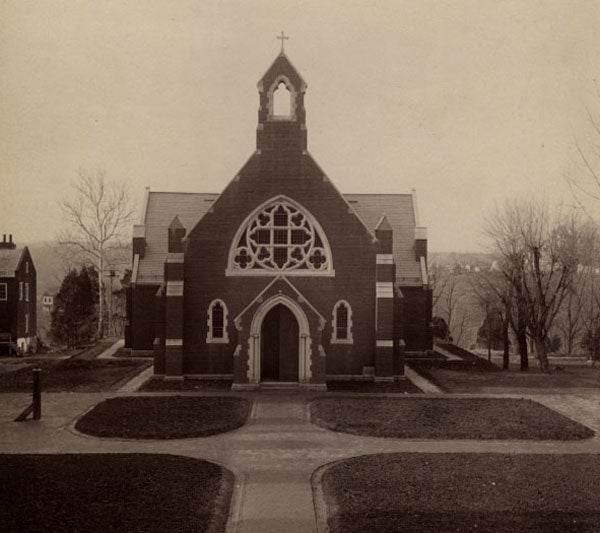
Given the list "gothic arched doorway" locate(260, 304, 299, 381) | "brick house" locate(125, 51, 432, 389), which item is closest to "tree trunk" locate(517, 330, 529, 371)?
"brick house" locate(125, 51, 432, 389)

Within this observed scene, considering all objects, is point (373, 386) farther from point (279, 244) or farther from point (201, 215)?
point (201, 215)

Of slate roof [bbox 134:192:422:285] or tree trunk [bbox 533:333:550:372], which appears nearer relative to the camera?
tree trunk [bbox 533:333:550:372]

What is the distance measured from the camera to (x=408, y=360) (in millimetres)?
32469

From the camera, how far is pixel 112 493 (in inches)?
477

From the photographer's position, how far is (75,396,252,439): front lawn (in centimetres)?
1711

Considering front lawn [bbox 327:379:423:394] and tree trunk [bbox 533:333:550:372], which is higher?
tree trunk [bbox 533:333:550:372]

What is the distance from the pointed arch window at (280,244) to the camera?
25.5 meters

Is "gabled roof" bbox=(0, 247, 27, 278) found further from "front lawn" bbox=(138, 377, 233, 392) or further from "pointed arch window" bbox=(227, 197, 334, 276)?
"pointed arch window" bbox=(227, 197, 334, 276)

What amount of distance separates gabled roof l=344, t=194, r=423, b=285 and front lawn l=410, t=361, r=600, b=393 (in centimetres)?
510

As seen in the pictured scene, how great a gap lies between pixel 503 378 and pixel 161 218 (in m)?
19.7

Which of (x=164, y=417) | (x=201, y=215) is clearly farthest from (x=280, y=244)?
(x=164, y=417)

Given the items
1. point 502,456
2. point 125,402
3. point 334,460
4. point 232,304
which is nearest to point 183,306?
point 232,304

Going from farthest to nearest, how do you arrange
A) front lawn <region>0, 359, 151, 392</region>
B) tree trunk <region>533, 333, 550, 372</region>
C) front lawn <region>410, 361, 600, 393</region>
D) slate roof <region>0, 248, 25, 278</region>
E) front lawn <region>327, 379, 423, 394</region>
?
slate roof <region>0, 248, 25, 278</region>
tree trunk <region>533, 333, 550, 372</region>
front lawn <region>410, 361, 600, 393</region>
front lawn <region>0, 359, 151, 392</region>
front lawn <region>327, 379, 423, 394</region>

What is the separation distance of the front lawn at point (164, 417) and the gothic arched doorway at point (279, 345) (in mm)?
3311
